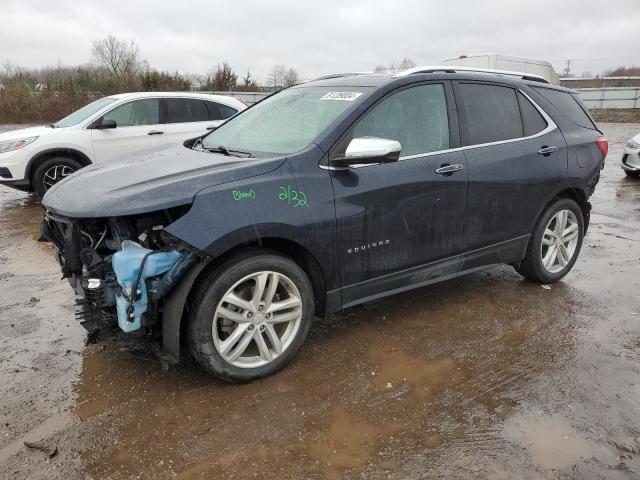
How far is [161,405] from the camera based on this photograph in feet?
9.44

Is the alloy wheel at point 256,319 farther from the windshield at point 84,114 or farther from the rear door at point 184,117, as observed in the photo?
the windshield at point 84,114

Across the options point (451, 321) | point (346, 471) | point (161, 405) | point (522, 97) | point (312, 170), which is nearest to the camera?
point (346, 471)

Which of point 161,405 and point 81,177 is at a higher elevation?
point 81,177

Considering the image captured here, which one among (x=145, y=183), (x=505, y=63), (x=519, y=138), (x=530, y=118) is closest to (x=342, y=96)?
(x=145, y=183)

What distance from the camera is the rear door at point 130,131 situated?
26.9 feet

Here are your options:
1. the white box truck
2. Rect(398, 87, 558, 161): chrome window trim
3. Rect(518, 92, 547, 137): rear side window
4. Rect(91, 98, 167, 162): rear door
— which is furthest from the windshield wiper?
the white box truck

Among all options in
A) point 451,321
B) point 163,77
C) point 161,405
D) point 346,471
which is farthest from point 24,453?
point 163,77

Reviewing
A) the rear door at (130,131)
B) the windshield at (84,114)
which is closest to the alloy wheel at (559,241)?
the rear door at (130,131)

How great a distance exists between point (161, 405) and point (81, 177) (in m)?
1.56

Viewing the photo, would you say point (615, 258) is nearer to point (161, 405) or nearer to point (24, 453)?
point (161, 405)

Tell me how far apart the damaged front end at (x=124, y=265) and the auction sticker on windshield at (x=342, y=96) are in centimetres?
141

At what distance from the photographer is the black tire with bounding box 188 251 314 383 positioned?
2795 millimetres

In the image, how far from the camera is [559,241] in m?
4.67

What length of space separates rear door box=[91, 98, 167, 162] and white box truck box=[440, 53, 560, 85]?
6.77 m
